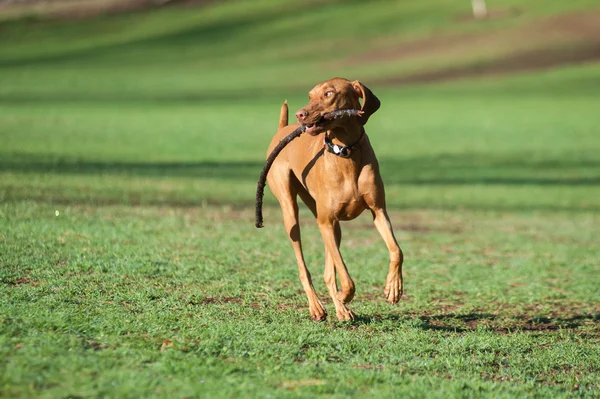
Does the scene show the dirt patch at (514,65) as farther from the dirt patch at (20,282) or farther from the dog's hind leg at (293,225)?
the dirt patch at (20,282)

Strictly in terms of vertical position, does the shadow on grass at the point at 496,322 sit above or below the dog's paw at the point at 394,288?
below

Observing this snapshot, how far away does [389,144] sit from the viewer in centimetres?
2638

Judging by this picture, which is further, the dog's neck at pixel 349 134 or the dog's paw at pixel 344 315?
the dog's paw at pixel 344 315

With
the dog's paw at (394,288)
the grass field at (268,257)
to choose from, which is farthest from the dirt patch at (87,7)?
the dog's paw at (394,288)

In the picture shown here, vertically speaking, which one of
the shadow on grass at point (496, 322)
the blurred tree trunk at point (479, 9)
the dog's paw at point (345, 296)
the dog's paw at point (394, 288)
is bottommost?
the shadow on grass at point (496, 322)

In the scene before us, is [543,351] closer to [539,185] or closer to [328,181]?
[328,181]

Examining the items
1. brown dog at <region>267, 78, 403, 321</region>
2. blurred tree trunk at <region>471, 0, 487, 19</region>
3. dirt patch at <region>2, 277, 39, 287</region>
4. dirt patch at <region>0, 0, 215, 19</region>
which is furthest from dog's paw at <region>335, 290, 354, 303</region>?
dirt patch at <region>0, 0, 215, 19</region>

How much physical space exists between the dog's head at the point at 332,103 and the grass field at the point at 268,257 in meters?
1.65

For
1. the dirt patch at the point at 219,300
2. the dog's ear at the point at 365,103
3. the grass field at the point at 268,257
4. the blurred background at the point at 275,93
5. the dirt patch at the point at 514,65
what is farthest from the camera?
the dirt patch at the point at 514,65

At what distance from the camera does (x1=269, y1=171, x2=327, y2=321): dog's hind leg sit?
Result: 27.7ft

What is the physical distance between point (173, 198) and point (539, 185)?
8.23m

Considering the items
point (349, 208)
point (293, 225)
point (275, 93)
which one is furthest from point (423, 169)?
point (275, 93)

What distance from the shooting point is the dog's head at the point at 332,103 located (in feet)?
26.0

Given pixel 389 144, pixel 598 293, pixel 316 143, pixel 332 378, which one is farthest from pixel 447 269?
pixel 389 144
